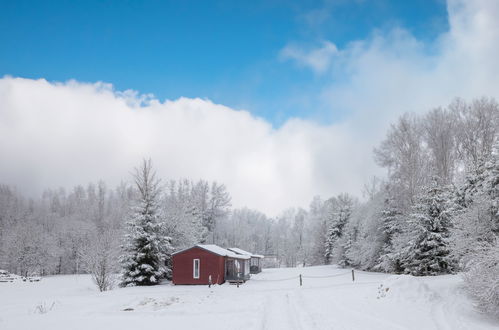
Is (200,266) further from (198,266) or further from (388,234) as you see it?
(388,234)

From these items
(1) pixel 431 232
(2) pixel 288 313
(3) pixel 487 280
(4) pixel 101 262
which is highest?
(1) pixel 431 232

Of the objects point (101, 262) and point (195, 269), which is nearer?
point (101, 262)

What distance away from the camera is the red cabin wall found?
102 ft

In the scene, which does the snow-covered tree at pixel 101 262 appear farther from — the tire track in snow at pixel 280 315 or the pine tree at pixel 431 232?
the pine tree at pixel 431 232

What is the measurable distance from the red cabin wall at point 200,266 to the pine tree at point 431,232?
15666 mm

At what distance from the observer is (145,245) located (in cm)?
3067

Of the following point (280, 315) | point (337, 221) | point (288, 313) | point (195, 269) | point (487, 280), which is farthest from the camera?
point (337, 221)

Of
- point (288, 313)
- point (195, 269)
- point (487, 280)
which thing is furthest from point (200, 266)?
point (487, 280)

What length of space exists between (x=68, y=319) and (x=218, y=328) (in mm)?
6289

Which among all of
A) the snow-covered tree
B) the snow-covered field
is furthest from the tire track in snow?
the snow-covered tree

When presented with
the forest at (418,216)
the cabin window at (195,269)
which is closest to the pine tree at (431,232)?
the forest at (418,216)

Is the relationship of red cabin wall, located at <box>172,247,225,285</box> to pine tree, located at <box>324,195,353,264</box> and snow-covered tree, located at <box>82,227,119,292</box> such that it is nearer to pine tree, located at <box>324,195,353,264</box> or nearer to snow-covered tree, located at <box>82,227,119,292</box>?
snow-covered tree, located at <box>82,227,119,292</box>

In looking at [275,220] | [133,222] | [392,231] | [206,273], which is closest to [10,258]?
[133,222]

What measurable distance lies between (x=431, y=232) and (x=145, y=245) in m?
22.6
